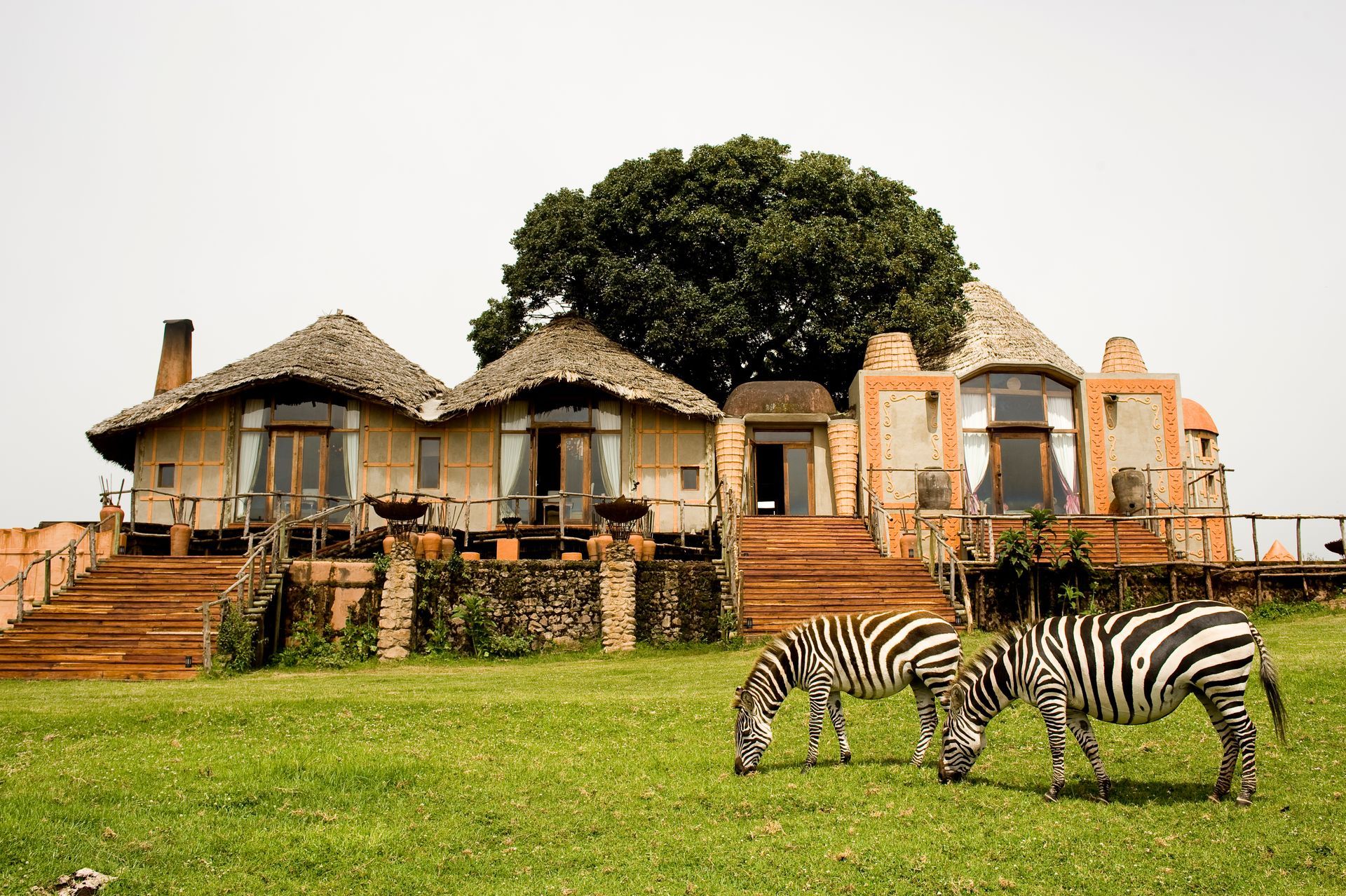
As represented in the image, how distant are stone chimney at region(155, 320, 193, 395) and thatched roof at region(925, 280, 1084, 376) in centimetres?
2054

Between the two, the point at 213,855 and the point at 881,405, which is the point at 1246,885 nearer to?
the point at 213,855

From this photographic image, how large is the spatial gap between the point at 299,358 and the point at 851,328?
50.0 ft

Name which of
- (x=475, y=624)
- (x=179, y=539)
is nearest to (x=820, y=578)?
(x=475, y=624)

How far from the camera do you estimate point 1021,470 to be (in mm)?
29938

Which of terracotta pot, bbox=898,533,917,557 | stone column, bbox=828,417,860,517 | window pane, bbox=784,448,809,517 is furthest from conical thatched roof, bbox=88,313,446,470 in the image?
terracotta pot, bbox=898,533,917,557

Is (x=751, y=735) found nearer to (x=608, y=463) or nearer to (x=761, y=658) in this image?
(x=761, y=658)

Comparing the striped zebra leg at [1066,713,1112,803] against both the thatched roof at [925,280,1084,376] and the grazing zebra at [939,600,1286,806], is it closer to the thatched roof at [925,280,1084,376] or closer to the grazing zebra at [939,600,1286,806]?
the grazing zebra at [939,600,1286,806]

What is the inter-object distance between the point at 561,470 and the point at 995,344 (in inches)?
468

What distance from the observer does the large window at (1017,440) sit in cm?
2978

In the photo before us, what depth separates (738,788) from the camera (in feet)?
38.1

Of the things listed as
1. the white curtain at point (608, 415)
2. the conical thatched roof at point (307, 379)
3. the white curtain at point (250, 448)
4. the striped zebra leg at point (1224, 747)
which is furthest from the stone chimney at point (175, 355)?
the striped zebra leg at point (1224, 747)

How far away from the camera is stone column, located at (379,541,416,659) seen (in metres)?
22.8

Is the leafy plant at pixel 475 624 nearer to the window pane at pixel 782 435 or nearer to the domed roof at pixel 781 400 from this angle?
the domed roof at pixel 781 400

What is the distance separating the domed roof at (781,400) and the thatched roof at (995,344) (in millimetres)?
3480
